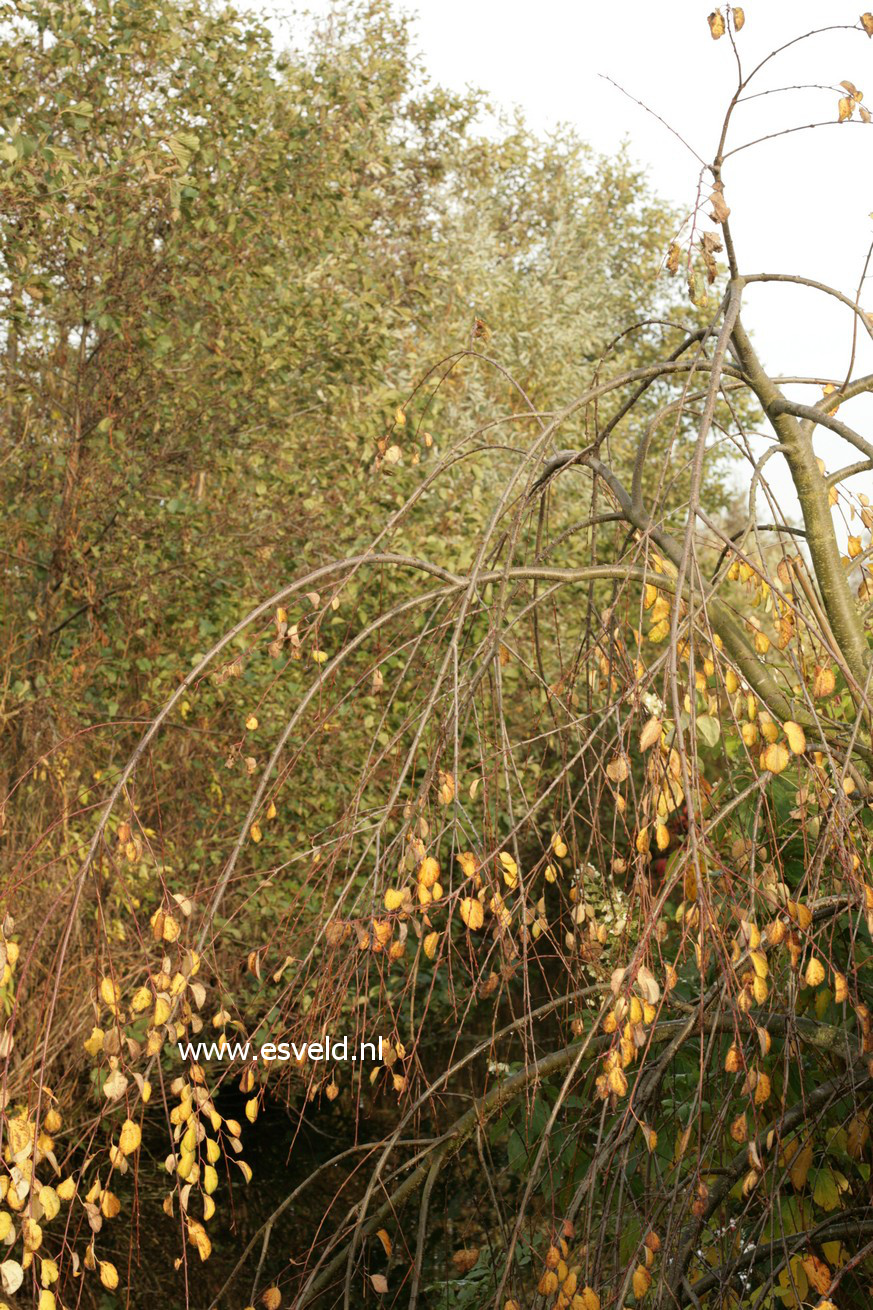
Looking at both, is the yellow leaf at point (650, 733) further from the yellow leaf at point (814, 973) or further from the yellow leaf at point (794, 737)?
the yellow leaf at point (814, 973)

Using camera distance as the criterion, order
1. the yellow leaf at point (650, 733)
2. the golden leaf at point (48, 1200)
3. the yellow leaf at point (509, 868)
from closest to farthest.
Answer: the yellow leaf at point (650, 733) < the golden leaf at point (48, 1200) < the yellow leaf at point (509, 868)

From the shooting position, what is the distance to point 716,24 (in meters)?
1.93

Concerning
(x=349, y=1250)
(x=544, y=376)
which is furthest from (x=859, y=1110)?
(x=544, y=376)

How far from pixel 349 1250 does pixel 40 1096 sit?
2.38ft

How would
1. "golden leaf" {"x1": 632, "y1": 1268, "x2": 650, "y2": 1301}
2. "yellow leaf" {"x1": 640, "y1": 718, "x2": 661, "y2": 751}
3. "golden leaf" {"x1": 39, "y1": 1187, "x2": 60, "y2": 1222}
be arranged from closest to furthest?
"yellow leaf" {"x1": 640, "y1": 718, "x2": 661, "y2": 751}
"golden leaf" {"x1": 39, "y1": 1187, "x2": 60, "y2": 1222}
"golden leaf" {"x1": 632, "y1": 1268, "x2": 650, "y2": 1301}

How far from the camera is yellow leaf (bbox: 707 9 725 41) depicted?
192cm

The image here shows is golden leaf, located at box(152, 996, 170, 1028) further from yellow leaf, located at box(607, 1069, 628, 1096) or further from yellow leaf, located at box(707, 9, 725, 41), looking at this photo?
yellow leaf, located at box(707, 9, 725, 41)

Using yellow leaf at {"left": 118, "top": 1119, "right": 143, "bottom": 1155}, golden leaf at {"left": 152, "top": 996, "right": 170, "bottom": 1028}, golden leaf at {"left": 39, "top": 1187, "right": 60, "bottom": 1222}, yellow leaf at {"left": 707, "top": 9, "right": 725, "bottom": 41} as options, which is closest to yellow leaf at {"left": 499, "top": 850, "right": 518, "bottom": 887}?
golden leaf at {"left": 152, "top": 996, "right": 170, "bottom": 1028}

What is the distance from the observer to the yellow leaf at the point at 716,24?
6.31 ft

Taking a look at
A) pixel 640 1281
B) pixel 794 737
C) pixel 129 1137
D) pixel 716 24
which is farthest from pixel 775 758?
pixel 716 24

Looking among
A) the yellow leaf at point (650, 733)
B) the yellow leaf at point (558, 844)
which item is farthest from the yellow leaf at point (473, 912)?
the yellow leaf at point (650, 733)

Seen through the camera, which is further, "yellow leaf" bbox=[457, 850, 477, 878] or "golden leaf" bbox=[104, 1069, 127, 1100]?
"yellow leaf" bbox=[457, 850, 477, 878]

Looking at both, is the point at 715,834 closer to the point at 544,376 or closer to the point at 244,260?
the point at 244,260

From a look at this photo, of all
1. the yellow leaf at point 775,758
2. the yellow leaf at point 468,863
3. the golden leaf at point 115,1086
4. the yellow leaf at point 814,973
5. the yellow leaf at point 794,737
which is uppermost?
the yellow leaf at point 794,737
